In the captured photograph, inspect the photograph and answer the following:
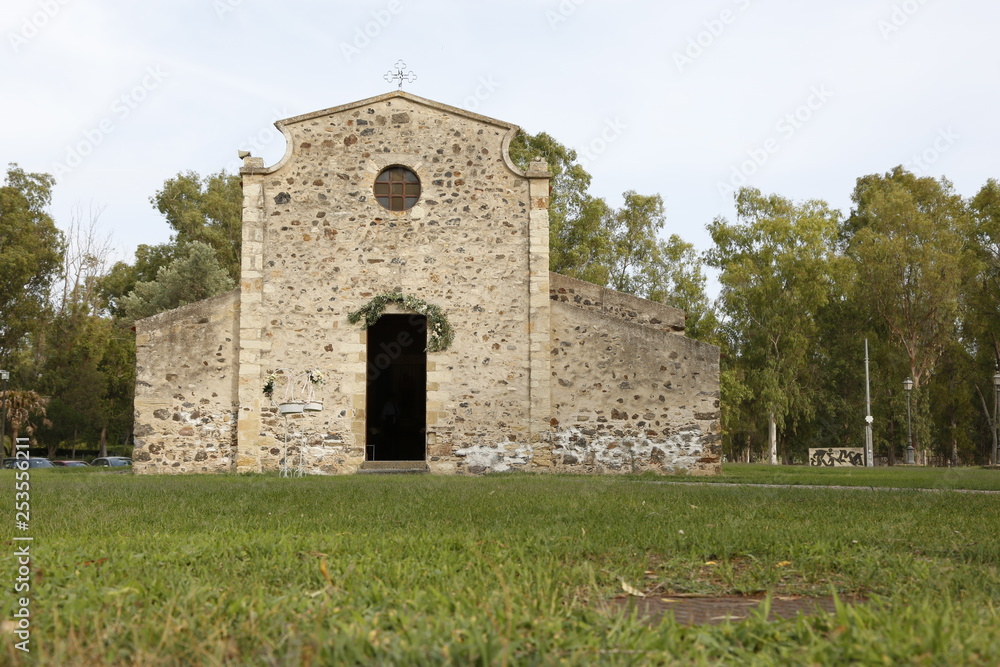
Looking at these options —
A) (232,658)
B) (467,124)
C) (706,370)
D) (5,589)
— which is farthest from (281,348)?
(232,658)

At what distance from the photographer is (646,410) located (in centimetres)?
1689

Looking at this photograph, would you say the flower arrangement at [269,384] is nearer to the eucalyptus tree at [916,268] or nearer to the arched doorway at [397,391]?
the arched doorway at [397,391]

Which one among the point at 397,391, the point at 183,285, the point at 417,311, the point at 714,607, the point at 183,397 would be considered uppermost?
the point at 183,285

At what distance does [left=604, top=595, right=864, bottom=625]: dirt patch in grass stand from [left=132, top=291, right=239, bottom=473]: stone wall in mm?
14665

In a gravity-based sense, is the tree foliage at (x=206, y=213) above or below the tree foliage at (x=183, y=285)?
above

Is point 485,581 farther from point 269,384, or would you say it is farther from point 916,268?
point 916,268

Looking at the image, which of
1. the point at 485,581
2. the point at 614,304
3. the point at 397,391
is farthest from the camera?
the point at 397,391

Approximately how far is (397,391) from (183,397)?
382 inches

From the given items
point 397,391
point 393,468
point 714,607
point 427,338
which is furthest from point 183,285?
point 714,607

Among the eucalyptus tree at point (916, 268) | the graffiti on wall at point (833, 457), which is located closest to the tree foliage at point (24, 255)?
the graffiti on wall at point (833, 457)

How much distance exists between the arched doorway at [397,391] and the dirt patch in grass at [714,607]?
69.5 ft

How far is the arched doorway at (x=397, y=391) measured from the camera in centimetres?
2491

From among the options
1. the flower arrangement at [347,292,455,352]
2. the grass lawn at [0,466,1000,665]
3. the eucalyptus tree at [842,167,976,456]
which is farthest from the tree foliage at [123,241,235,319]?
the grass lawn at [0,466,1000,665]

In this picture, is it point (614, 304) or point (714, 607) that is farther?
point (614, 304)
